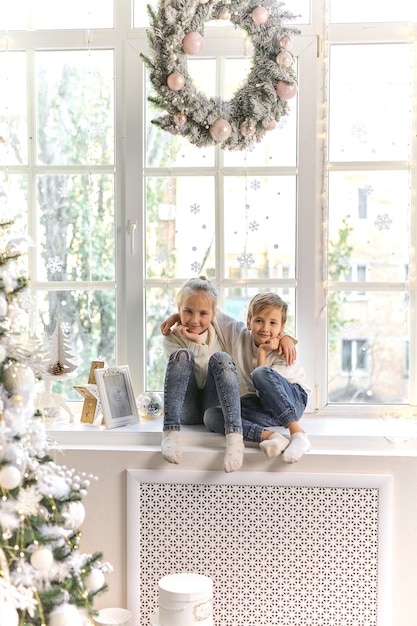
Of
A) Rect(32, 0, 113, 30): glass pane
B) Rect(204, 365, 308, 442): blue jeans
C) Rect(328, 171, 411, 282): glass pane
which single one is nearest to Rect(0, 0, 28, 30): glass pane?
Rect(32, 0, 113, 30): glass pane

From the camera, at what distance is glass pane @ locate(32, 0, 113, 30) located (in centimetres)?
301

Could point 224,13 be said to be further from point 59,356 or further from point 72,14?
point 59,356

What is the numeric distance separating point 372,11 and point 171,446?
169 centimetres

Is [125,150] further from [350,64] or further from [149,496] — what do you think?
[149,496]

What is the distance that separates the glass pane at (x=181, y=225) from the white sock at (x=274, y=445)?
2.36 feet

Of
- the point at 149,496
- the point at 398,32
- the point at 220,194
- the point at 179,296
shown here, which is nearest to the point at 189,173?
the point at 220,194

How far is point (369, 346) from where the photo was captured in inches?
119

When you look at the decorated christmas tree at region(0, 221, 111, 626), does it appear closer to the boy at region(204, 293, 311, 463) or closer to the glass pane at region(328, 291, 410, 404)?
the boy at region(204, 293, 311, 463)

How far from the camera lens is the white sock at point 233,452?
2.54 m

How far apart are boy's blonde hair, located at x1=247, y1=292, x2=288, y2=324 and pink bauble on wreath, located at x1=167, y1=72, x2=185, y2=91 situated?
74 cm

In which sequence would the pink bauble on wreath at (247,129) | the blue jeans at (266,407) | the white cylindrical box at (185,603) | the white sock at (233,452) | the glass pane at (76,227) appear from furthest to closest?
the glass pane at (76,227) < the pink bauble on wreath at (247,129) < the blue jeans at (266,407) < the white sock at (233,452) < the white cylindrical box at (185,603)

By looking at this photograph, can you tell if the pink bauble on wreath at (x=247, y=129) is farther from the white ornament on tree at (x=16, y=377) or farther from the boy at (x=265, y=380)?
the white ornament on tree at (x=16, y=377)

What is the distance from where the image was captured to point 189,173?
3004mm

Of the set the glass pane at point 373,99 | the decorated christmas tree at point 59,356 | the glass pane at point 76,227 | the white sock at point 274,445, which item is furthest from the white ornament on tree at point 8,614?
the glass pane at point 373,99
